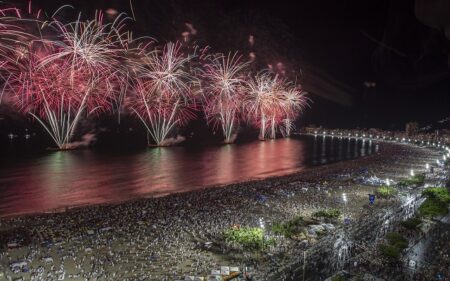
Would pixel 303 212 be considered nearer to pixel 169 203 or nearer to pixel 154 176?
pixel 169 203

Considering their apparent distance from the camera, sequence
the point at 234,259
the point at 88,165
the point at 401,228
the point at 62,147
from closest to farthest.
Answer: the point at 234,259 → the point at 401,228 → the point at 88,165 → the point at 62,147

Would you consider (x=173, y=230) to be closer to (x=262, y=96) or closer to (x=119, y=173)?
(x=119, y=173)

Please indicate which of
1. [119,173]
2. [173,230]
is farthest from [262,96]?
[173,230]

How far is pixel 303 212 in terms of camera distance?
24516 mm

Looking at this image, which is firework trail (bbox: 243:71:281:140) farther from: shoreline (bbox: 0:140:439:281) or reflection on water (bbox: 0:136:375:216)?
shoreline (bbox: 0:140:439:281)

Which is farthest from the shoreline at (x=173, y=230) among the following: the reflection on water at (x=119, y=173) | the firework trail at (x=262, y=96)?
the firework trail at (x=262, y=96)

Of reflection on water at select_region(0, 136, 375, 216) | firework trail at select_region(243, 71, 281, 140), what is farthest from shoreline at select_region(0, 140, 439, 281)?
firework trail at select_region(243, 71, 281, 140)

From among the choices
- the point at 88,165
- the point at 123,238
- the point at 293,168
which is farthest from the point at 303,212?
the point at 88,165

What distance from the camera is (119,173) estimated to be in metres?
41.8

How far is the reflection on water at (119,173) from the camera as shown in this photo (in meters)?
30.8

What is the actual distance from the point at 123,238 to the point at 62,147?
4986 cm

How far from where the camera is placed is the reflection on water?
30766mm

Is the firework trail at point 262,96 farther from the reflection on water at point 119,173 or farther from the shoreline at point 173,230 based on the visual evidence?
the shoreline at point 173,230

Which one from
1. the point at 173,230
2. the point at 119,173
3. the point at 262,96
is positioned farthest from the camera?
the point at 262,96
